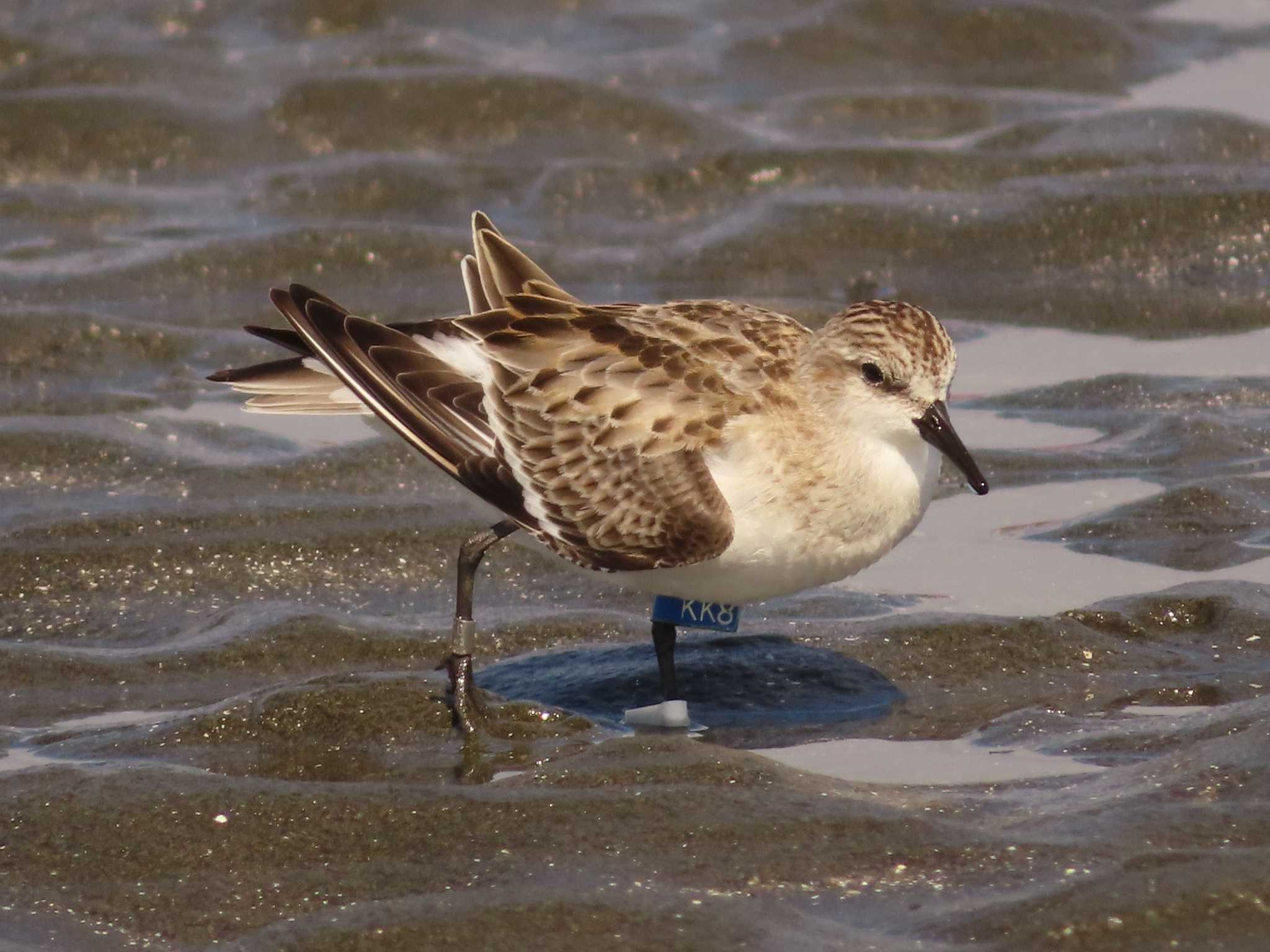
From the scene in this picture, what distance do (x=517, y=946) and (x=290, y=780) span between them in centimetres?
148

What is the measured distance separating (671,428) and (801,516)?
21.1 inches

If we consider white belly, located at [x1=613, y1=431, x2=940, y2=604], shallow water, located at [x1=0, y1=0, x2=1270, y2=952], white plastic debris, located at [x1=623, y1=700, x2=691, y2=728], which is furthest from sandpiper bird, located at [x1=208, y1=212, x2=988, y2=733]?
shallow water, located at [x1=0, y1=0, x2=1270, y2=952]

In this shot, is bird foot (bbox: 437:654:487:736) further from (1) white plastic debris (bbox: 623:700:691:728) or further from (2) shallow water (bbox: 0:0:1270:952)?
(1) white plastic debris (bbox: 623:700:691:728)

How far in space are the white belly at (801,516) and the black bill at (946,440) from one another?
0.30ft

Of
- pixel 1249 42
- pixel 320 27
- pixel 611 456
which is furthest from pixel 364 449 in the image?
pixel 1249 42

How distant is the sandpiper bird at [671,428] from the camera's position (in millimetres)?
6535

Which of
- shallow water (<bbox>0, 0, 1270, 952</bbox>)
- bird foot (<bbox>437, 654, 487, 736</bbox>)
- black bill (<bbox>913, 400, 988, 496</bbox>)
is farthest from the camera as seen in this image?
bird foot (<bbox>437, 654, 487, 736</bbox>)

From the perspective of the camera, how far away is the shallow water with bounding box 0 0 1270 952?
5203mm

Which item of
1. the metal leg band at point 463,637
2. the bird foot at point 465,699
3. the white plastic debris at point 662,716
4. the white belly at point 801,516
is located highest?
the white belly at point 801,516

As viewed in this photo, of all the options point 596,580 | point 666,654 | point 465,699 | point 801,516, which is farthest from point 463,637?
point 801,516

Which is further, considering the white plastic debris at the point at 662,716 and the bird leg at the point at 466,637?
the white plastic debris at the point at 662,716

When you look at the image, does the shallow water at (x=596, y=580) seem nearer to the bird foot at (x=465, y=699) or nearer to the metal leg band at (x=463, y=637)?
the bird foot at (x=465, y=699)

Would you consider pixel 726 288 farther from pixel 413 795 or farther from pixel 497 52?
pixel 413 795

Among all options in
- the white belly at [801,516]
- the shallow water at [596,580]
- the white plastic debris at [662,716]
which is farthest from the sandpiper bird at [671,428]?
the shallow water at [596,580]
